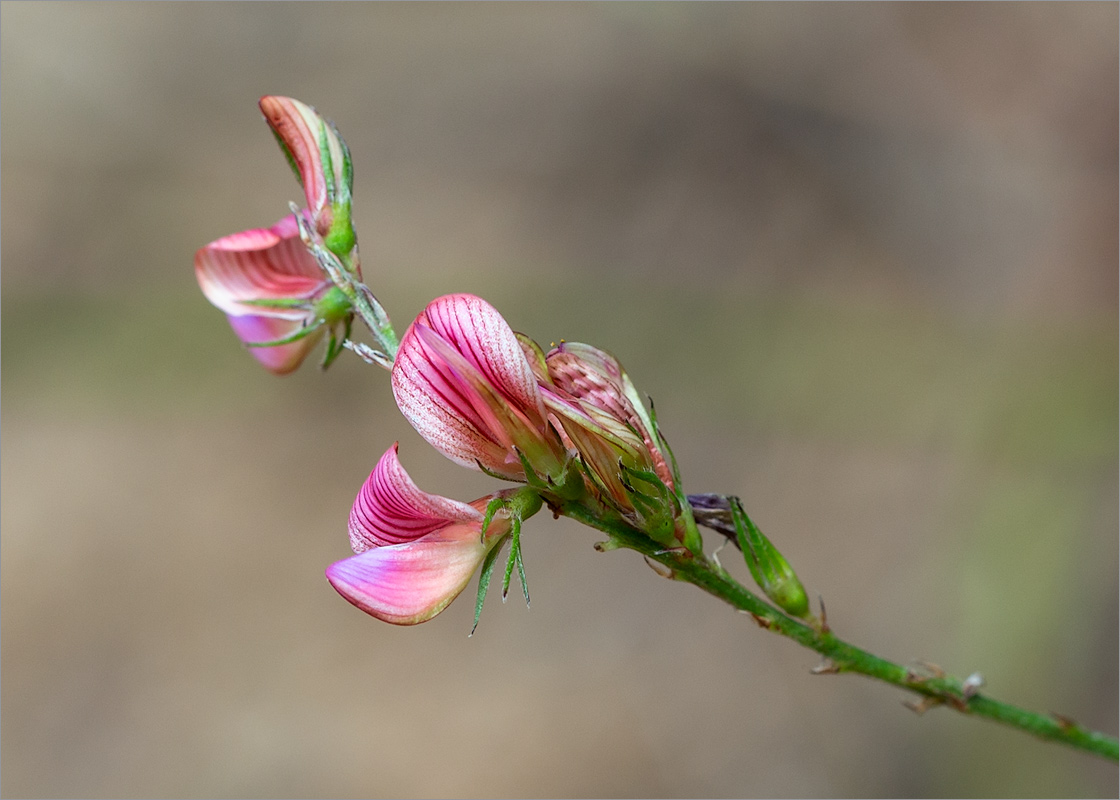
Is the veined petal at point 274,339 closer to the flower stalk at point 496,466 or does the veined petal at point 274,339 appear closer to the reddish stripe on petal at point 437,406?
the flower stalk at point 496,466

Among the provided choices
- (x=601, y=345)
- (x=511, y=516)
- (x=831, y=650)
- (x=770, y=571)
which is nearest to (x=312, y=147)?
(x=511, y=516)

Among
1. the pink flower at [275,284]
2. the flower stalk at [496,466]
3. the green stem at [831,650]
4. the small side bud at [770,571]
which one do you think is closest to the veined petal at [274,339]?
the pink flower at [275,284]

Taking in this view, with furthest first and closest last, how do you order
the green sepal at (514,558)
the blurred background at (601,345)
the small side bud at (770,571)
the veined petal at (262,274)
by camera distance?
the blurred background at (601,345)
the veined petal at (262,274)
the small side bud at (770,571)
the green sepal at (514,558)

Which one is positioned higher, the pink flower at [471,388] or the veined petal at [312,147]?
the veined petal at [312,147]

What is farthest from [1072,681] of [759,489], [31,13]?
[31,13]

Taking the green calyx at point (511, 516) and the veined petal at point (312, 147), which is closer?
the green calyx at point (511, 516)
